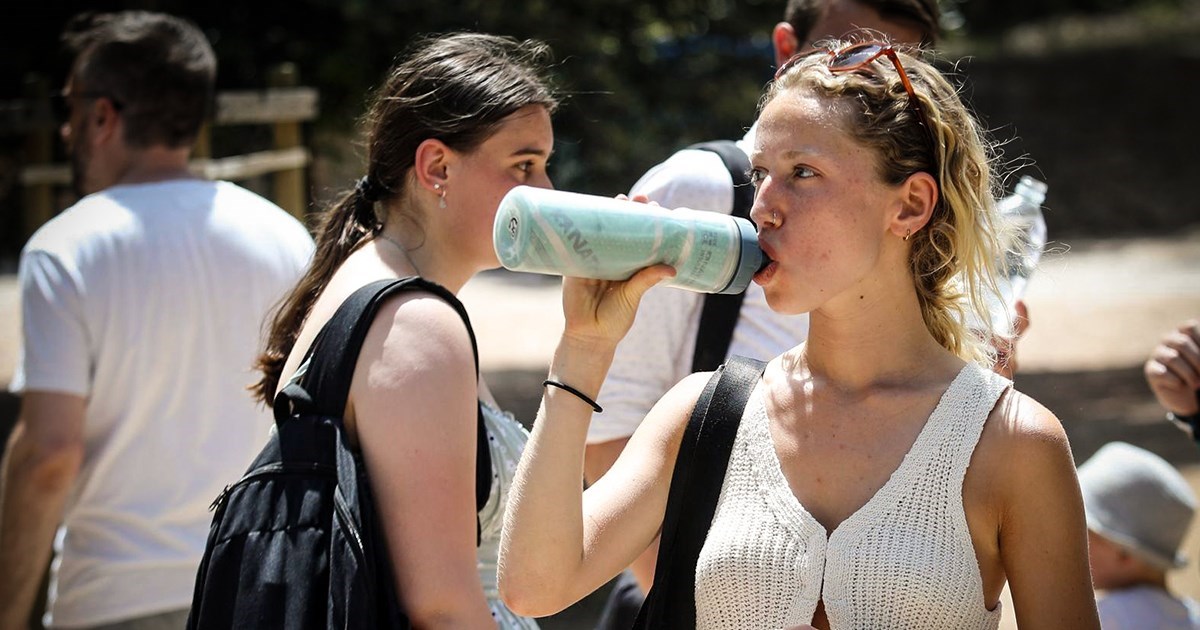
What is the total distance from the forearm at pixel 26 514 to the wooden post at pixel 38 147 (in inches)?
115

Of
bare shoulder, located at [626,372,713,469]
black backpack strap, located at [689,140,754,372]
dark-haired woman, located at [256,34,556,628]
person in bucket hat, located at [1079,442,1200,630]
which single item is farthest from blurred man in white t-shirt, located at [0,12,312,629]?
person in bucket hat, located at [1079,442,1200,630]

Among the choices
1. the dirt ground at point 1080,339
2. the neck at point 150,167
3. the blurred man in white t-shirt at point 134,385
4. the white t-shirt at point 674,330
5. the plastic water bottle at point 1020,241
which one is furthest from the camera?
the dirt ground at point 1080,339

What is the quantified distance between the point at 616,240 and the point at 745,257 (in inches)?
8.5

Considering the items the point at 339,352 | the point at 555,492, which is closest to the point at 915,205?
the point at 555,492

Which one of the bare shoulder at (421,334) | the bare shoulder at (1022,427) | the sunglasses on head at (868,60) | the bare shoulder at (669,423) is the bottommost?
the bare shoulder at (669,423)

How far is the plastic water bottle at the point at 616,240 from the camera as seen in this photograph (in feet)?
5.43

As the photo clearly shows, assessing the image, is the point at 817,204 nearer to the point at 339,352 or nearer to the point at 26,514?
the point at 339,352

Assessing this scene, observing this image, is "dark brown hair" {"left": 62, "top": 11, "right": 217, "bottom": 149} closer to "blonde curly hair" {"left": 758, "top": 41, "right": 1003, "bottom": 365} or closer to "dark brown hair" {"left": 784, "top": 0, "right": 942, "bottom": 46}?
"dark brown hair" {"left": 784, "top": 0, "right": 942, "bottom": 46}

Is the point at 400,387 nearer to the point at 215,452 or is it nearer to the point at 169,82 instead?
the point at 215,452

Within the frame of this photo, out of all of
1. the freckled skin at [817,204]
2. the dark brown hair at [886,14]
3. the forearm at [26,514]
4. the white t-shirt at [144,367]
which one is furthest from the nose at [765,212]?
the forearm at [26,514]

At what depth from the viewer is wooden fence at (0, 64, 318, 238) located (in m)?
5.40

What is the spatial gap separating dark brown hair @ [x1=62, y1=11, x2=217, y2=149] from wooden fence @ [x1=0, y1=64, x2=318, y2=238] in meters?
1.61

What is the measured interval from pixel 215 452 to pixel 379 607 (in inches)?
55.0

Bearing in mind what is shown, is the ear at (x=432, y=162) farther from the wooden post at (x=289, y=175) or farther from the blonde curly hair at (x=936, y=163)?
the wooden post at (x=289, y=175)
